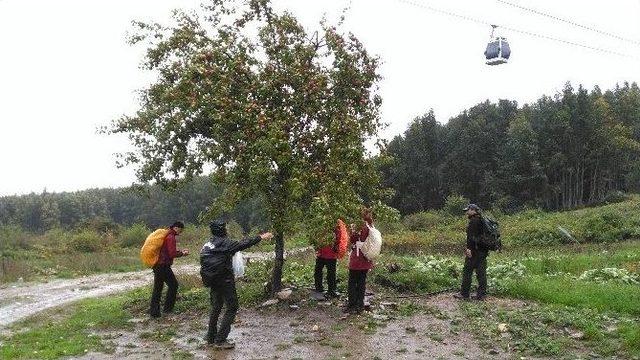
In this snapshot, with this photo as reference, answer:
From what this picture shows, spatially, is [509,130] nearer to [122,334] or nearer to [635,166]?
[635,166]

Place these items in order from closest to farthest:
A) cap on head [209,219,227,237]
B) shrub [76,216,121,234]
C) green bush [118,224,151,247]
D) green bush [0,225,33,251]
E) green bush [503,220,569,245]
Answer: cap on head [209,219,227,237]
green bush [503,220,569,245]
green bush [0,225,33,251]
green bush [118,224,151,247]
shrub [76,216,121,234]

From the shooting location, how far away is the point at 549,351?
9219 millimetres

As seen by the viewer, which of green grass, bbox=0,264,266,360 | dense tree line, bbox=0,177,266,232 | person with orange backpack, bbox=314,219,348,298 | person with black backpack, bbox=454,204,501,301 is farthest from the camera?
dense tree line, bbox=0,177,266,232

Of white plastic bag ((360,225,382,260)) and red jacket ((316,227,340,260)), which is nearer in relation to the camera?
white plastic bag ((360,225,382,260))

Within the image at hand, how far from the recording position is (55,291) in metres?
21.0

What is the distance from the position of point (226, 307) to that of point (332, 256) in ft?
11.5

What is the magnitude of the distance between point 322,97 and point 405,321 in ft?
15.7

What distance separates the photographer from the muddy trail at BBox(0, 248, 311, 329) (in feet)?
55.6

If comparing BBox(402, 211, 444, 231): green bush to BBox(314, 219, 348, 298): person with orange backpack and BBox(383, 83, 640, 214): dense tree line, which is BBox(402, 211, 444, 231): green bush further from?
BBox(314, 219, 348, 298): person with orange backpack

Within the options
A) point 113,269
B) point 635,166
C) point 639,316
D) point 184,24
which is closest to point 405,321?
point 639,316

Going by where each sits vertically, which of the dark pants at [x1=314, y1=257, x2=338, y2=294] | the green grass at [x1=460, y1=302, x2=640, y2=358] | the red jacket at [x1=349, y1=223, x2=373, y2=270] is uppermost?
the red jacket at [x1=349, y1=223, x2=373, y2=270]

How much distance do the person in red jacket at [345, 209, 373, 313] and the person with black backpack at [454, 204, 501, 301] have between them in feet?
8.37

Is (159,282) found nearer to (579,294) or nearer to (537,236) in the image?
(579,294)

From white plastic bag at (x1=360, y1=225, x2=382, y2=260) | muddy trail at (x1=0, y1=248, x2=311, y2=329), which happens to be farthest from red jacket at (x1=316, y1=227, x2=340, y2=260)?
muddy trail at (x1=0, y1=248, x2=311, y2=329)
